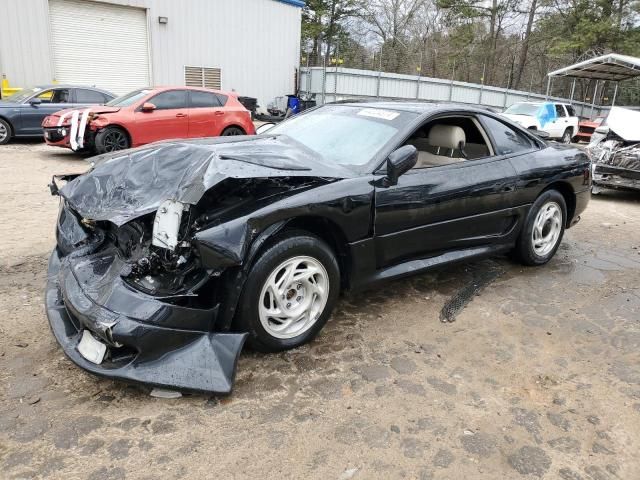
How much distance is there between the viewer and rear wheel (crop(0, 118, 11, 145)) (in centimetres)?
1135

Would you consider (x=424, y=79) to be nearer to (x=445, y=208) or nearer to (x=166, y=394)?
(x=445, y=208)

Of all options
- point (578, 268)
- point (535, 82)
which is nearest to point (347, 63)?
point (535, 82)

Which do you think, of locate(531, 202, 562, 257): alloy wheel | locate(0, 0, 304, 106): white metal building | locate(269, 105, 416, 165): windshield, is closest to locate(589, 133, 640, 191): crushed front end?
locate(531, 202, 562, 257): alloy wheel

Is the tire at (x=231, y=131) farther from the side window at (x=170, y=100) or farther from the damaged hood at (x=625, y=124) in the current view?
the damaged hood at (x=625, y=124)

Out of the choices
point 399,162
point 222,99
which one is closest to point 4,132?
point 222,99

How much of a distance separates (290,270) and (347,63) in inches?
1005

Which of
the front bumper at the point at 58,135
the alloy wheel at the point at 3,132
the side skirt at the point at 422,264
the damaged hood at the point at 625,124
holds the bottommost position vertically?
the alloy wheel at the point at 3,132

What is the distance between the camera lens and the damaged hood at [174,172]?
272 centimetres

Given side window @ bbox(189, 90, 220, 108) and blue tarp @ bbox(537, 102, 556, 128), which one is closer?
side window @ bbox(189, 90, 220, 108)

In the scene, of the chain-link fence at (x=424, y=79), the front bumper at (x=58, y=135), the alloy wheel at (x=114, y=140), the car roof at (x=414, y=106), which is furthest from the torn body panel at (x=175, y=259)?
the chain-link fence at (x=424, y=79)

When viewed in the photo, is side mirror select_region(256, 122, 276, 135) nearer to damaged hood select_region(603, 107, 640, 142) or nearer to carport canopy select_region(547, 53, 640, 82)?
damaged hood select_region(603, 107, 640, 142)

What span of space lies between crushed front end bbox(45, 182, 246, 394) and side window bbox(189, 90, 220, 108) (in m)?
Result: 8.39

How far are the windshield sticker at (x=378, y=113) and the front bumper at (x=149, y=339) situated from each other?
202 centimetres

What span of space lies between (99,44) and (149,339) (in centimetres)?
1699
